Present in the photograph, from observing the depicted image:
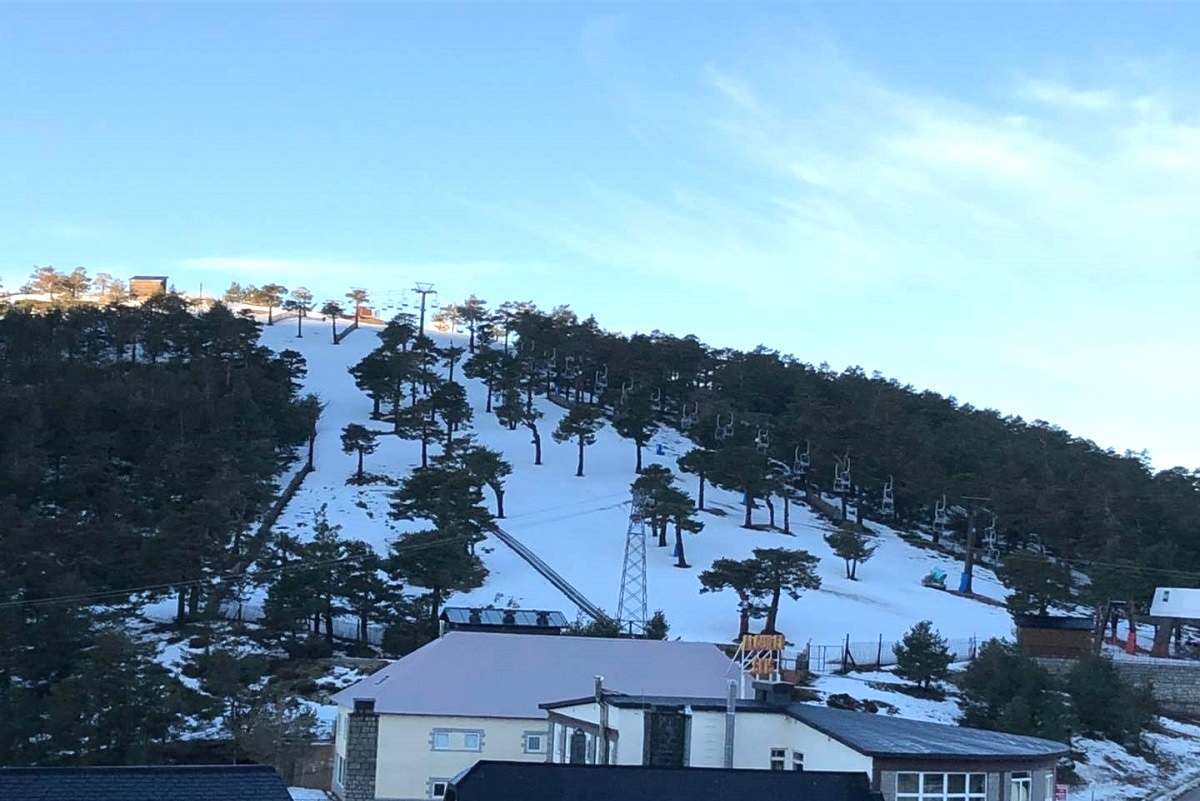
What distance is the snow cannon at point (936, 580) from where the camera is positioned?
2395 inches

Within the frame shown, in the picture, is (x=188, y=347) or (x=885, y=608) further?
(x=188, y=347)

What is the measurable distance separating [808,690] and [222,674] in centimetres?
1892

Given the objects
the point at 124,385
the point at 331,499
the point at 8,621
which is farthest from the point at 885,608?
the point at 124,385

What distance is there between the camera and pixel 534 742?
31.4 m

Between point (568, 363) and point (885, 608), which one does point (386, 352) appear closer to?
point (568, 363)

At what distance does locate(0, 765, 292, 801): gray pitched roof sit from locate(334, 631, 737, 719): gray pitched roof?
13.5 m

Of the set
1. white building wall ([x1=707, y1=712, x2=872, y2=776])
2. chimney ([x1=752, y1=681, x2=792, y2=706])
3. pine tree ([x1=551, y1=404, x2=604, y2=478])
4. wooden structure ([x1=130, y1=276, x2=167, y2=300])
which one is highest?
wooden structure ([x1=130, y1=276, x2=167, y2=300])

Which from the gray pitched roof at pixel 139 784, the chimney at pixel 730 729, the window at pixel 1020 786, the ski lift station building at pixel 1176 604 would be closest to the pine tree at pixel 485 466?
the ski lift station building at pixel 1176 604

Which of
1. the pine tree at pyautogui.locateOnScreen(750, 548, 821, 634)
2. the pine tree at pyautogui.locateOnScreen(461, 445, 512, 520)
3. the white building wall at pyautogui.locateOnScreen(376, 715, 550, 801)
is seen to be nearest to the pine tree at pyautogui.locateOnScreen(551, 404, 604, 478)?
the pine tree at pyautogui.locateOnScreen(461, 445, 512, 520)

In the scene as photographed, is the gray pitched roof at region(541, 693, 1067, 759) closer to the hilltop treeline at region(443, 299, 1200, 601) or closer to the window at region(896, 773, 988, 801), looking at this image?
the window at region(896, 773, 988, 801)

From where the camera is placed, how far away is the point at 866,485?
72125 mm

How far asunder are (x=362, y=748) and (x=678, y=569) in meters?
27.7

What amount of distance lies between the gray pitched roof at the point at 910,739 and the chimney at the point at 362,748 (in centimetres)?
1204

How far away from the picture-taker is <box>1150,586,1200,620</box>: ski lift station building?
171 feet
